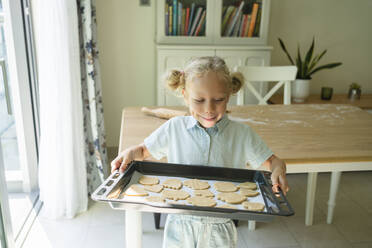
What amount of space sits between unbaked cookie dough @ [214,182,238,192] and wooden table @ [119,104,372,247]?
1.10ft

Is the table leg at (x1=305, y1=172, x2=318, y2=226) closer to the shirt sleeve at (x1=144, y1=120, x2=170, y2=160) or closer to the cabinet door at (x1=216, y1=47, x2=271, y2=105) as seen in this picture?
the cabinet door at (x1=216, y1=47, x2=271, y2=105)

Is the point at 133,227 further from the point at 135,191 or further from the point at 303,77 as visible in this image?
the point at 303,77

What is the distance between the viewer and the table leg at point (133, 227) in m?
1.27

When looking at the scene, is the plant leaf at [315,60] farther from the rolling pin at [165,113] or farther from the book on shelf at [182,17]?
the rolling pin at [165,113]

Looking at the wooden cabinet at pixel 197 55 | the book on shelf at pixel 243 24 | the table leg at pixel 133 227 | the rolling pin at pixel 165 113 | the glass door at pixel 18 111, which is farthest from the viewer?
the book on shelf at pixel 243 24

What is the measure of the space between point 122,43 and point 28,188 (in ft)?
4.60

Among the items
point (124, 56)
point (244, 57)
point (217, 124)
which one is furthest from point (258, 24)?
point (217, 124)

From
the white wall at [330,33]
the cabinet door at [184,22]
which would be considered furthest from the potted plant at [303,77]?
the cabinet door at [184,22]

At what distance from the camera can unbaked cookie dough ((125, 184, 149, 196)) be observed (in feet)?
3.44

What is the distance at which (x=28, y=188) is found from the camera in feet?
7.89

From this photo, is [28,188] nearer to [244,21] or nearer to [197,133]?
[197,133]

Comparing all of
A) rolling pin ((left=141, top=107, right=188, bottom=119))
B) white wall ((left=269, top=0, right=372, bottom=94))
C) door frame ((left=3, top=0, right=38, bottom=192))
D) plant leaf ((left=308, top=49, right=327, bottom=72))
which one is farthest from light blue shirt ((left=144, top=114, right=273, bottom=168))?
white wall ((left=269, top=0, right=372, bottom=94))

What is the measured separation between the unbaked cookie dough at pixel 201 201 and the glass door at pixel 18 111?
1367mm

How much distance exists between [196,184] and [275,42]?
7.90 ft
